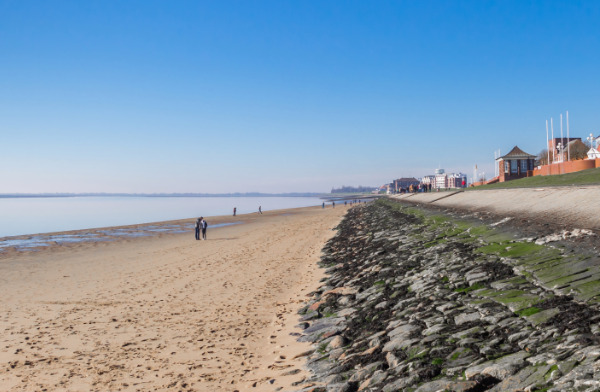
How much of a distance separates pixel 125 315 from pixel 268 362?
5147mm

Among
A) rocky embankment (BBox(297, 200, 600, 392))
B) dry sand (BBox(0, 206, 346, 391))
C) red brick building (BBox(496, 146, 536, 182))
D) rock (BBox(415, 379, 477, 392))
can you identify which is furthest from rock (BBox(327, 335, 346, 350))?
red brick building (BBox(496, 146, 536, 182))

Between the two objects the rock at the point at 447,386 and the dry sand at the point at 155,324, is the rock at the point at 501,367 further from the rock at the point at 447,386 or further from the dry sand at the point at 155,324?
the dry sand at the point at 155,324

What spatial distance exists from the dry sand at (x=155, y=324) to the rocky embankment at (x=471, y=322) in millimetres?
1011

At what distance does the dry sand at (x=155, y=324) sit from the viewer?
6.98 m

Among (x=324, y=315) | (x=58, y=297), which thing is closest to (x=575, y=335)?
(x=324, y=315)

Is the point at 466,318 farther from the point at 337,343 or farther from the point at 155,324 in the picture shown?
the point at 155,324

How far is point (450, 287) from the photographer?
7.75 meters

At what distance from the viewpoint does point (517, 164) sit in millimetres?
53625

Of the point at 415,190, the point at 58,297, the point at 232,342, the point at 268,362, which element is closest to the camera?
the point at 268,362

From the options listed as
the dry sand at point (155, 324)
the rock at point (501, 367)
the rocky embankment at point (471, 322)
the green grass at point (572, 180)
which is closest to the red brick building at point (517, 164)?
the green grass at point (572, 180)

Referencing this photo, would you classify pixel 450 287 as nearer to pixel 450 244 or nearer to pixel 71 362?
pixel 450 244

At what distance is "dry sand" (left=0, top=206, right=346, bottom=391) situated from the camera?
6.98 meters

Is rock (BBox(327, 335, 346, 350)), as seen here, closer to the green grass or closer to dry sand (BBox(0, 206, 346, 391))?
dry sand (BBox(0, 206, 346, 391))

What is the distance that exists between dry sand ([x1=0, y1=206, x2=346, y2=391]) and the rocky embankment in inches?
39.8
